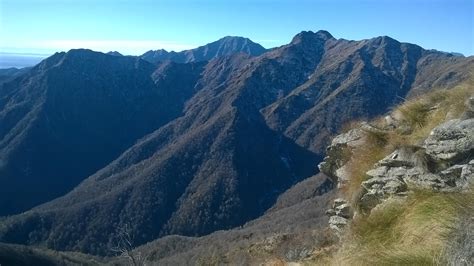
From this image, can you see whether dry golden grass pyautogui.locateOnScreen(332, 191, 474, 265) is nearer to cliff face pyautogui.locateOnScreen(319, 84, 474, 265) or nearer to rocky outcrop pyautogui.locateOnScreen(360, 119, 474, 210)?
cliff face pyautogui.locateOnScreen(319, 84, 474, 265)

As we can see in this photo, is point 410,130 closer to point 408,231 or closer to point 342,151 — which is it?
point 342,151

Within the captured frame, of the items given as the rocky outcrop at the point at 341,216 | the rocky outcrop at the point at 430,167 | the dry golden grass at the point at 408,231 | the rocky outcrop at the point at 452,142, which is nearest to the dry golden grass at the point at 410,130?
the rocky outcrop at the point at 341,216

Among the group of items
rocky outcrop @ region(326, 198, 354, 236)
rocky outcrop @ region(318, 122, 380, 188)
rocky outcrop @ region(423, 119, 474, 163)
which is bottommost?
rocky outcrop @ region(326, 198, 354, 236)

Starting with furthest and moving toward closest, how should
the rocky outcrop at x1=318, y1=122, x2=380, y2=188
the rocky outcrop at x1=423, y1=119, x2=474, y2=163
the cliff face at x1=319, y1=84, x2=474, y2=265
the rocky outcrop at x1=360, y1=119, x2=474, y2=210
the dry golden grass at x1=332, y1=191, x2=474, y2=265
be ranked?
the rocky outcrop at x1=318, y1=122, x2=380, y2=188, the rocky outcrop at x1=423, y1=119, x2=474, y2=163, the rocky outcrop at x1=360, y1=119, x2=474, y2=210, the cliff face at x1=319, y1=84, x2=474, y2=265, the dry golden grass at x1=332, y1=191, x2=474, y2=265

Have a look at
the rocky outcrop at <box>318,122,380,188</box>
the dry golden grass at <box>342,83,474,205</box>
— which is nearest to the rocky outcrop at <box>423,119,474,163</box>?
the dry golden grass at <box>342,83,474,205</box>

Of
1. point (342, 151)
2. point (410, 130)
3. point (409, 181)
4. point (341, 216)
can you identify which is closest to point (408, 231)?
point (409, 181)

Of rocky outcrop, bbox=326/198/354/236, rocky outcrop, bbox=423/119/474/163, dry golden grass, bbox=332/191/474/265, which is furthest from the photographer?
rocky outcrop, bbox=326/198/354/236

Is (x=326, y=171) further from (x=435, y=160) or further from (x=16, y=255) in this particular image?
(x=16, y=255)

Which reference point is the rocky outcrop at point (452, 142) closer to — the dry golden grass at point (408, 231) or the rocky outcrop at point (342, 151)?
the dry golden grass at point (408, 231)

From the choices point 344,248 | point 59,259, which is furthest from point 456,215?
point 59,259

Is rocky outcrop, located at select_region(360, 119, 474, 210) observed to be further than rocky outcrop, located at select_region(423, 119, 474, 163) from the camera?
No

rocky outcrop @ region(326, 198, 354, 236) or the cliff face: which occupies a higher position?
the cliff face
